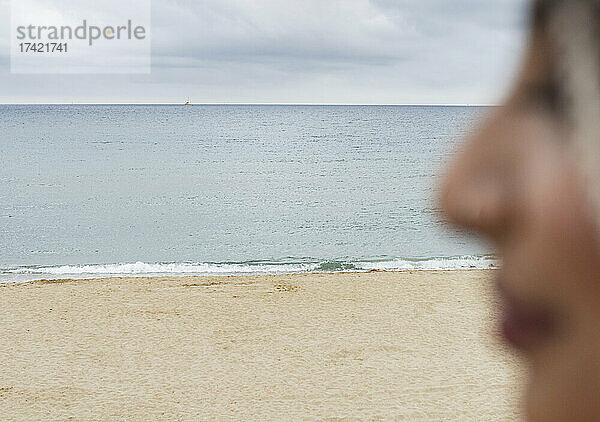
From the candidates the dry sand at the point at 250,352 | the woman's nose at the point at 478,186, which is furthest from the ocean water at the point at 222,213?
the dry sand at the point at 250,352

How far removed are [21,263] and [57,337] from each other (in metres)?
6.60

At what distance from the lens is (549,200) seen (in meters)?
0.18

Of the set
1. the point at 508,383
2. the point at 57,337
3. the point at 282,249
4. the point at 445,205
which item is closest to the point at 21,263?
the point at 282,249

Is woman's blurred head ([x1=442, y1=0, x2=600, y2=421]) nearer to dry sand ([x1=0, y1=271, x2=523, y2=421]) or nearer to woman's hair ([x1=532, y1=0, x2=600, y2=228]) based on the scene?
woman's hair ([x1=532, y1=0, x2=600, y2=228])

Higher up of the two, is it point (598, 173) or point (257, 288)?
point (598, 173)

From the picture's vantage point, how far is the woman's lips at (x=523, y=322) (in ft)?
0.63

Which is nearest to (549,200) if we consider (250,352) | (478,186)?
(478,186)

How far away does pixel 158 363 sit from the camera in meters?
6.76

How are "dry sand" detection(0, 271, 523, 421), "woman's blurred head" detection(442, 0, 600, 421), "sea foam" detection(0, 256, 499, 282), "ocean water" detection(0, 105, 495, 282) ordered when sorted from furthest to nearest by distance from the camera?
"ocean water" detection(0, 105, 495, 282)
"sea foam" detection(0, 256, 499, 282)
"dry sand" detection(0, 271, 523, 421)
"woman's blurred head" detection(442, 0, 600, 421)

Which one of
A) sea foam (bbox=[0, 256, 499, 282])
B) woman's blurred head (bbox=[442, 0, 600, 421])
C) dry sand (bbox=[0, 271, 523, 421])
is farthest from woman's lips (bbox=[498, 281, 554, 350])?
sea foam (bbox=[0, 256, 499, 282])

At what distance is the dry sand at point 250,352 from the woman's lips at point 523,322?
5203mm

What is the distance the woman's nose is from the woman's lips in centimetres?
2

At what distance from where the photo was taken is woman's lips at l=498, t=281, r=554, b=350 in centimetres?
19

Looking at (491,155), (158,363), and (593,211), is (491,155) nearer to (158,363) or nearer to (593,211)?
(593,211)
